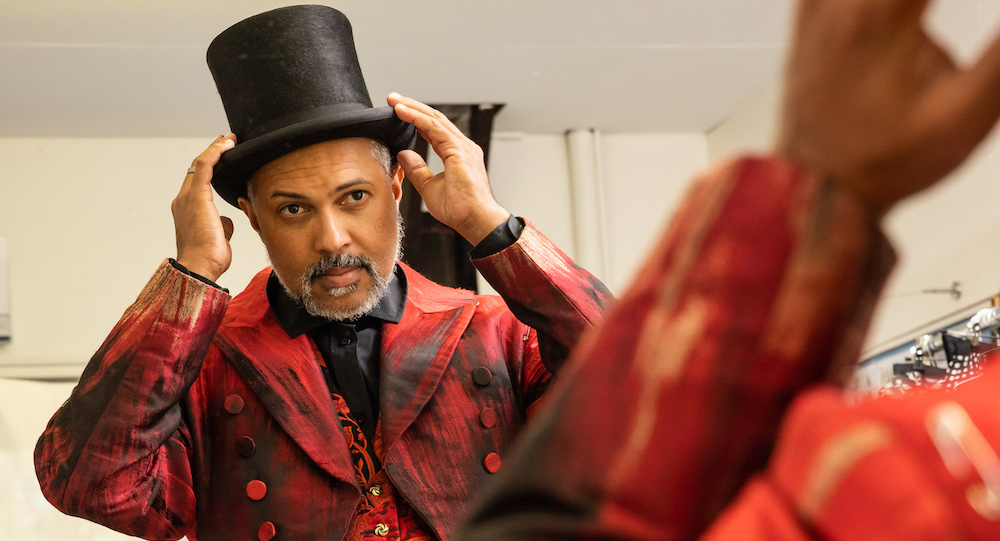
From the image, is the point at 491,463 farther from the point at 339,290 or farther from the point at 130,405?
the point at 130,405

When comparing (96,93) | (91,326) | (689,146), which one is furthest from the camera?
(689,146)

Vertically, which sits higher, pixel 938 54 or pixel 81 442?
pixel 81 442

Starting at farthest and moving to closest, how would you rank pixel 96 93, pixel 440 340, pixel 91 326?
pixel 91 326 → pixel 96 93 → pixel 440 340

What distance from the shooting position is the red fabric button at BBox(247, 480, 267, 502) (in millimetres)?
1163

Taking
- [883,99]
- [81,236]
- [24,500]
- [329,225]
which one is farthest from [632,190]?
[883,99]

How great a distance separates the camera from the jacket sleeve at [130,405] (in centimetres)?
110

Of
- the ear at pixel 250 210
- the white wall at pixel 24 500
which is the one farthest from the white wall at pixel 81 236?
the ear at pixel 250 210

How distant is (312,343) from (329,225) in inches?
6.4

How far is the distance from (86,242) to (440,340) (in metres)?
2.49

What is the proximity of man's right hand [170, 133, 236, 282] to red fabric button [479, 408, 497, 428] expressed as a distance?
369 mm

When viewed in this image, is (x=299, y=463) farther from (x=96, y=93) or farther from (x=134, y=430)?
(x=96, y=93)

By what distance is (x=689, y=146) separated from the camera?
3.56 m

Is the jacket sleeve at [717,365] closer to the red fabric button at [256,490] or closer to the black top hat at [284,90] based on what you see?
the red fabric button at [256,490]

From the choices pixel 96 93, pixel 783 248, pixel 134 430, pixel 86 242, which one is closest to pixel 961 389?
pixel 783 248
